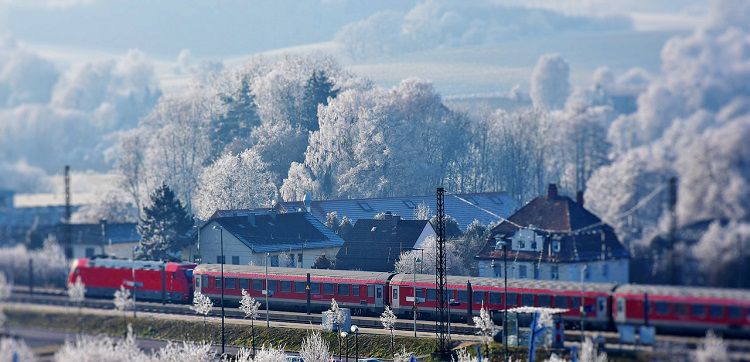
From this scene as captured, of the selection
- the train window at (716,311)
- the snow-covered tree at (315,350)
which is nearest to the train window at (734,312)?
the train window at (716,311)

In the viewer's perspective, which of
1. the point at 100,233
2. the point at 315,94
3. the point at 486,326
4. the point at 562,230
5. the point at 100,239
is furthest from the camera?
the point at 315,94

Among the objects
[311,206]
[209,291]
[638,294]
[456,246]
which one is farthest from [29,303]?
[638,294]

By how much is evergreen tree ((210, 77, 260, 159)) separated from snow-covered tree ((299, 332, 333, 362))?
40.8 ft

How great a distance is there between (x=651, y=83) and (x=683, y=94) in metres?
2.08

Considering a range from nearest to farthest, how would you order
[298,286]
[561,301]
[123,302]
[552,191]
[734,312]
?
[734,312] < [561,301] < [552,191] < [123,302] < [298,286]

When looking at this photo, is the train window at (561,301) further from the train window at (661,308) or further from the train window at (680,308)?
the train window at (680,308)

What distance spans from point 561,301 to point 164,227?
15502 mm

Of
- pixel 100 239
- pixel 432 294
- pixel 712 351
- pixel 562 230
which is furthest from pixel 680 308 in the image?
pixel 100 239

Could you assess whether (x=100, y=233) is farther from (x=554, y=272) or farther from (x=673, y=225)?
(x=673, y=225)

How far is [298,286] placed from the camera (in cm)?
3672

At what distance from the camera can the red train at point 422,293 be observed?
25828mm

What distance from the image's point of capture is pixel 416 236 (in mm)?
38281

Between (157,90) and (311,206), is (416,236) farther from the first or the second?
(157,90)

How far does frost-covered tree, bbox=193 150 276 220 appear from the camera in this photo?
134 feet
